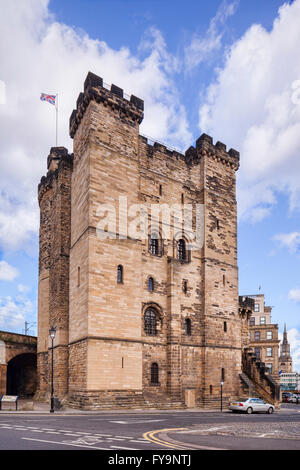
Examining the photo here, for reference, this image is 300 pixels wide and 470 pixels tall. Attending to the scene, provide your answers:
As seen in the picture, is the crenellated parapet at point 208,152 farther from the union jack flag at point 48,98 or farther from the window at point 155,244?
the union jack flag at point 48,98

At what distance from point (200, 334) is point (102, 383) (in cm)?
992

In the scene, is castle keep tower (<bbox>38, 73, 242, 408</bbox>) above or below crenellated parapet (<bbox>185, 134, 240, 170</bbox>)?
below

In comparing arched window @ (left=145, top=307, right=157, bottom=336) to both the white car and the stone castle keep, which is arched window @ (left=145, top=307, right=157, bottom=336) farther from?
the white car

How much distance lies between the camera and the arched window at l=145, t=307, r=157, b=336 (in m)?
30.4

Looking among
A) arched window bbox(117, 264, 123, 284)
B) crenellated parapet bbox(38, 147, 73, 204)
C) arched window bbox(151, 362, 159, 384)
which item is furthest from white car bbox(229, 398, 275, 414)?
crenellated parapet bbox(38, 147, 73, 204)

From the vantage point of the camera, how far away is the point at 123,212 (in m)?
28.9

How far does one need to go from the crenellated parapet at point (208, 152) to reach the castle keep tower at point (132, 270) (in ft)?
0.37

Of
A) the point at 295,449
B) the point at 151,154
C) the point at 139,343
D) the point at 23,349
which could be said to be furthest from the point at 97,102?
the point at 295,449

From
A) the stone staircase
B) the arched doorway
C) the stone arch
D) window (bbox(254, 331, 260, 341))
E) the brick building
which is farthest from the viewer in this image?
window (bbox(254, 331, 260, 341))

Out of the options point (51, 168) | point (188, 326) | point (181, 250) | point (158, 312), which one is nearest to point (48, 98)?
point (51, 168)

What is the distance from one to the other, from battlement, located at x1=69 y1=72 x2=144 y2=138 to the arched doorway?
67.7ft

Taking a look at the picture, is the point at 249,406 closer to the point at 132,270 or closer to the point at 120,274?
the point at 132,270

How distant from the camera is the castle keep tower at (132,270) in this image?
2680 centimetres

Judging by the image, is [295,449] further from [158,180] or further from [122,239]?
[158,180]
